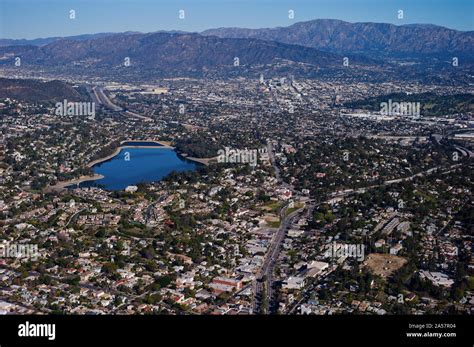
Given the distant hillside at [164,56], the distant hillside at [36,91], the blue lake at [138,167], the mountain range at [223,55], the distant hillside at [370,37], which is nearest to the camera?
the blue lake at [138,167]

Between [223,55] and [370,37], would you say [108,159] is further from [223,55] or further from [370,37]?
[370,37]

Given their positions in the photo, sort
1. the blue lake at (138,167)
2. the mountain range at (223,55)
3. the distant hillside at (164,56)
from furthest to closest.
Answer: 1. the distant hillside at (164,56)
2. the mountain range at (223,55)
3. the blue lake at (138,167)

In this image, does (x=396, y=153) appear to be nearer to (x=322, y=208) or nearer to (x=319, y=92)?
(x=322, y=208)

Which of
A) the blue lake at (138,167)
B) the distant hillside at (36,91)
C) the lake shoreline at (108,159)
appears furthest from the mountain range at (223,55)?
the blue lake at (138,167)

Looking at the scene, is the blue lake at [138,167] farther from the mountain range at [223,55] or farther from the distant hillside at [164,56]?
the distant hillside at [164,56]

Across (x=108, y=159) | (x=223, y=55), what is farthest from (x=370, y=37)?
(x=108, y=159)

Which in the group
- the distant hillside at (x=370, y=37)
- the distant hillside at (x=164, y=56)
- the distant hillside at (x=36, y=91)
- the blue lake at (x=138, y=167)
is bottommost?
the blue lake at (x=138, y=167)
